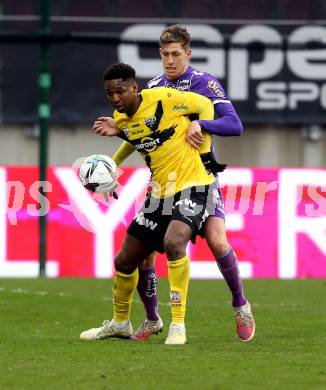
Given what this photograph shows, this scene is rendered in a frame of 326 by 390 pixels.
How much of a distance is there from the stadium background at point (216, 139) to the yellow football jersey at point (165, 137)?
7769 mm

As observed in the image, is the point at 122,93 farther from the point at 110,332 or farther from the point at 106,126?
the point at 110,332

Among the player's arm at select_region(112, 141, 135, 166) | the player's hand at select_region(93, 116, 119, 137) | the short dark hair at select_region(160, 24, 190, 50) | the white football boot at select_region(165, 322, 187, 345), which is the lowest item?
the white football boot at select_region(165, 322, 187, 345)

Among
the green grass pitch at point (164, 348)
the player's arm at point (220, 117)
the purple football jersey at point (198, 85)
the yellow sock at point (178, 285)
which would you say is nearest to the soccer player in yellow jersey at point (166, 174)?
the yellow sock at point (178, 285)

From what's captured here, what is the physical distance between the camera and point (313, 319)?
418 inches

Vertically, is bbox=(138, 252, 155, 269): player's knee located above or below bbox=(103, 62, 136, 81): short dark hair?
below

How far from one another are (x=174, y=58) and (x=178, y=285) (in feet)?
5.72

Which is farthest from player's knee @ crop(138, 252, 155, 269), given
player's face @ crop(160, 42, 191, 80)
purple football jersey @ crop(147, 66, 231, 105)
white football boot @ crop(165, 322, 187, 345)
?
player's face @ crop(160, 42, 191, 80)

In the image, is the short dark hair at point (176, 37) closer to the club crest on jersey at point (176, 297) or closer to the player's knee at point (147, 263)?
the player's knee at point (147, 263)

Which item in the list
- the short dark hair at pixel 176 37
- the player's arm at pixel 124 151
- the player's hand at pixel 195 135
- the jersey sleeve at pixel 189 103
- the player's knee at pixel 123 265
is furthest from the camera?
the player's arm at pixel 124 151

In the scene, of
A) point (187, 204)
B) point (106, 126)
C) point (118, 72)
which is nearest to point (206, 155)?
point (187, 204)

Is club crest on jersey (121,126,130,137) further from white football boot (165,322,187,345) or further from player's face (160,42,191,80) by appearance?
white football boot (165,322,187,345)

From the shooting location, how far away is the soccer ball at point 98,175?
877 centimetres

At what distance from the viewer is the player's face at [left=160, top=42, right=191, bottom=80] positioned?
9078 millimetres

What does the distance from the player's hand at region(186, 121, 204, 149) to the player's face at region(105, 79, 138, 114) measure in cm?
44
